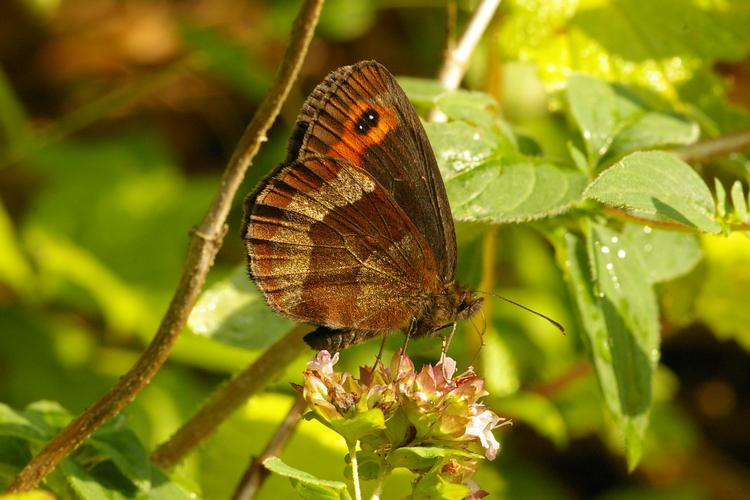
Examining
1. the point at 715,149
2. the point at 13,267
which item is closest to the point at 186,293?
the point at 715,149

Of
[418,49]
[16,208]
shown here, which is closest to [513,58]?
[418,49]

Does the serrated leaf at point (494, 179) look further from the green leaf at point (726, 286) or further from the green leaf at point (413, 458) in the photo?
the green leaf at point (726, 286)

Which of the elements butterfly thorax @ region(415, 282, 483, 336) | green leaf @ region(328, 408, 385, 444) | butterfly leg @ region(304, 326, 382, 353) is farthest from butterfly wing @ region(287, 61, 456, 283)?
green leaf @ region(328, 408, 385, 444)

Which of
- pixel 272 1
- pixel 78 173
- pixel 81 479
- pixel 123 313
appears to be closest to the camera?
pixel 81 479

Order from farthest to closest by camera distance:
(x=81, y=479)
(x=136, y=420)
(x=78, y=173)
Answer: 1. (x=78, y=173)
2. (x=136, y=420)
3. (x=81, y=479)

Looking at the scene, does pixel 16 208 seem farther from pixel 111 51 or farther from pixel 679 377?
pixel 679 377
